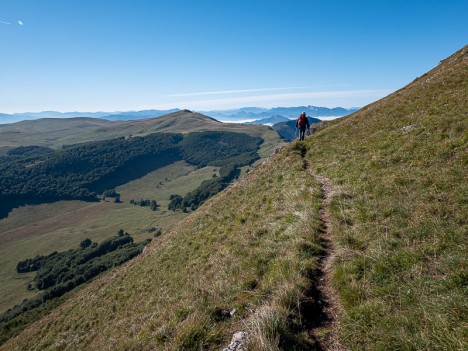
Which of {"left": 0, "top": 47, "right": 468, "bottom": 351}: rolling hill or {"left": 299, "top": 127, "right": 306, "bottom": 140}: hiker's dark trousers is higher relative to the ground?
{"left": 299, "top": 127, "right": 306, "bottom": 140}: hiker's dark trousers

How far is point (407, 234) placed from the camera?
377 inches

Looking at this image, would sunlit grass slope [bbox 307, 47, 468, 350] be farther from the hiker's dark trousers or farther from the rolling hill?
the hiker's dark trousers

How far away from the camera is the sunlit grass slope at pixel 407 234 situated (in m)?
6.17

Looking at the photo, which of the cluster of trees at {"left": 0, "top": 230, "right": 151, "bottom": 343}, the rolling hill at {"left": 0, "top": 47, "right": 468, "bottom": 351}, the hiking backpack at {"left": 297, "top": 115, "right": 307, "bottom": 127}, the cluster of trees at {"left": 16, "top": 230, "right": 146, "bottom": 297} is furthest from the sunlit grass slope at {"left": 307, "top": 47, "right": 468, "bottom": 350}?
the cluster of trees at {"left": 16, "top": 230, "right": 146, "bottom": 297}

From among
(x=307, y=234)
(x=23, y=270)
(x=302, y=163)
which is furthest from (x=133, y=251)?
(x=307, y=234)

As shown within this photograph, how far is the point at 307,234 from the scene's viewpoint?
12.0 meters

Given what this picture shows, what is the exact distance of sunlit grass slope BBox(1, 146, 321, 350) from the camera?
26.0ft

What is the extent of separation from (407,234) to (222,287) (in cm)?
690

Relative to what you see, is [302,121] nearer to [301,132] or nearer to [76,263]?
[301,132]

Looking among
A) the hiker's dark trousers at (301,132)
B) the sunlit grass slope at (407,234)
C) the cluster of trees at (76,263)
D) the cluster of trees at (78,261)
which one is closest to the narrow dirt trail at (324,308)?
the sunlit grass slope at (407,234)

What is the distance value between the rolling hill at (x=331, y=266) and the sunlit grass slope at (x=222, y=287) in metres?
0.06

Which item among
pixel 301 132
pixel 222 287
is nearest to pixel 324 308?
pixel 222 287

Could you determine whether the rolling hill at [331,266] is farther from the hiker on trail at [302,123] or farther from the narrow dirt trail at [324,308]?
the hiker on trail at [302,123]

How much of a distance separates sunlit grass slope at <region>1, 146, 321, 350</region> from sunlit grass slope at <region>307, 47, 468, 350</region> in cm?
141
